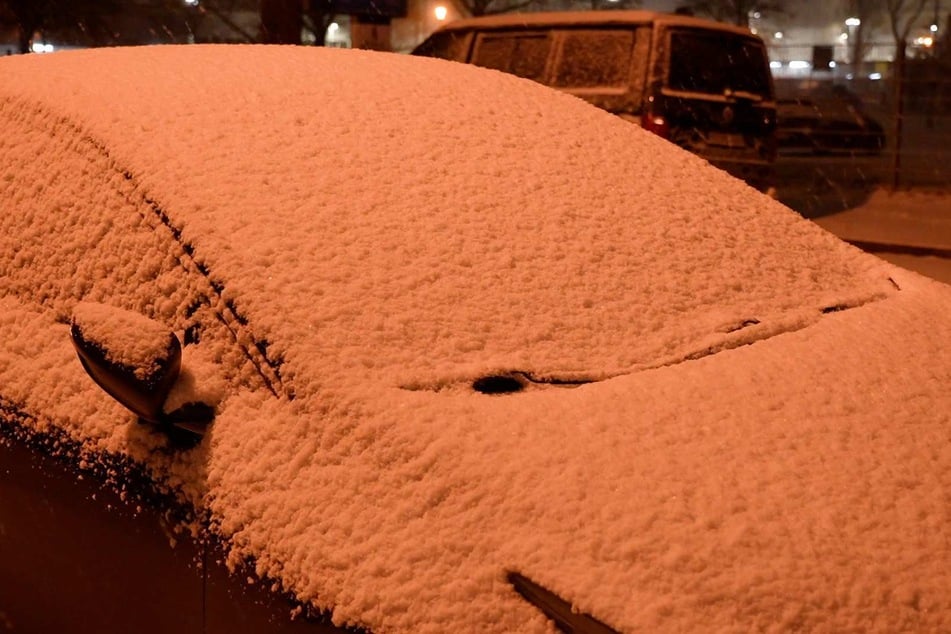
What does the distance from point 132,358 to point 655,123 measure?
6.58 m

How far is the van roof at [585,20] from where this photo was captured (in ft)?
27.6

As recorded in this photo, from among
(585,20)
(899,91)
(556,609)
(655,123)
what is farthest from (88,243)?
(899,91)

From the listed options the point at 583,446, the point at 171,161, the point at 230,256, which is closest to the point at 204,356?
the point at 230,256

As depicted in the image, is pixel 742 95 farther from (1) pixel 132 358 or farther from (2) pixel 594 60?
(1) pixel 132 358

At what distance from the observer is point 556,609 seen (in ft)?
4.80

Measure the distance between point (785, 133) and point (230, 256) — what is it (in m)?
15.2

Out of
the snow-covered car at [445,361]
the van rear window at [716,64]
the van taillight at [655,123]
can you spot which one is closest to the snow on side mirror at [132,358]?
the snow-covered car at [445,361]

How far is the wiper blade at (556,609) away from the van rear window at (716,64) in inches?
277

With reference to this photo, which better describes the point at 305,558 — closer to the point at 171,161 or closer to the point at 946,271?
the point at 171,161

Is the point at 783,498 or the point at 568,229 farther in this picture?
the point at 568,229

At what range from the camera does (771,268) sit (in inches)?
105

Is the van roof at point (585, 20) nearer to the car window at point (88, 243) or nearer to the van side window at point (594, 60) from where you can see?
the van side window at point (594, 60)

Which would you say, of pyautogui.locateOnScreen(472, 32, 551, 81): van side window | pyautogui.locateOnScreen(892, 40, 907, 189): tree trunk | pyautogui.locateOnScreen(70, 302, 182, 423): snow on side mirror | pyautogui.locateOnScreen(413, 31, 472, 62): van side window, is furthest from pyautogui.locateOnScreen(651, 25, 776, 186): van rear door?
pyautogui.locateOnScreen(70, 302, 182, 423): snow on side mirror

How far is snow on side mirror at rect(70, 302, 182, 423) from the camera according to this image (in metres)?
1.77
